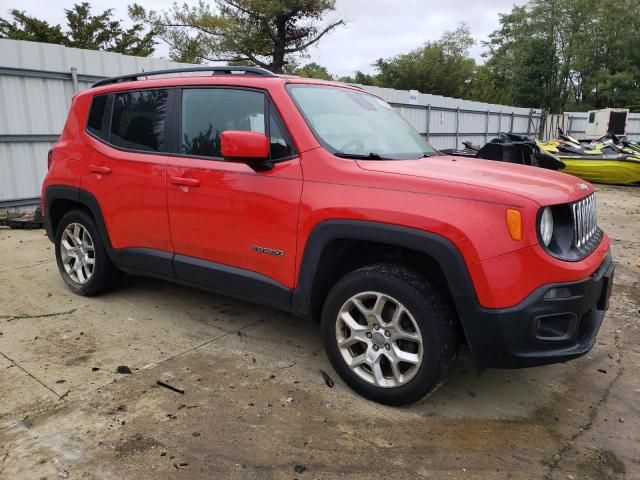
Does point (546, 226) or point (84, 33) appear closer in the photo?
point (546, 226)

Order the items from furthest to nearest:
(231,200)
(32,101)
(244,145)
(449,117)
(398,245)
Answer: (449,117) < (32,101) < (231,200) < (244,145) < (398,245)

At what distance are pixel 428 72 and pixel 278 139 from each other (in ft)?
141

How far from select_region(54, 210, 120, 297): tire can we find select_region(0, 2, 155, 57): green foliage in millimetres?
24422

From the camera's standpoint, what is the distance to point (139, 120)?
4047 millimetres

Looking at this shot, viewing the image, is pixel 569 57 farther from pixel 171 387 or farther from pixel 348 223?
pixel 171 387

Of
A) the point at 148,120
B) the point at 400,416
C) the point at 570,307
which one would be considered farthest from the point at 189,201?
the point at 570,307

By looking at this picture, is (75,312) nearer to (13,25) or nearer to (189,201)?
(189,201)

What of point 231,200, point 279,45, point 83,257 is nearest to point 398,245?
point 231,200

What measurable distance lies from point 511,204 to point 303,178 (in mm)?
1197

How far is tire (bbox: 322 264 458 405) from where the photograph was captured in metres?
2.71

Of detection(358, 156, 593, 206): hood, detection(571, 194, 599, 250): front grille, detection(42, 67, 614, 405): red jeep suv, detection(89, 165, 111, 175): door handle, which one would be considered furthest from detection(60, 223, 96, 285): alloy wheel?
detection(571, 194, 599, 250): front grille

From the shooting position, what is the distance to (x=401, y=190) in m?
2.75

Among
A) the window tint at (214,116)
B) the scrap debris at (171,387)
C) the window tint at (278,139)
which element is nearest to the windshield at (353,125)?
the window tint at (278,139)

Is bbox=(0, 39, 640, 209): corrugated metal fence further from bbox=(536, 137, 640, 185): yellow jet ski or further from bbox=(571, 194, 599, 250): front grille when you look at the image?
bbox=(536, 137, 640, 185): yellow jet ski
